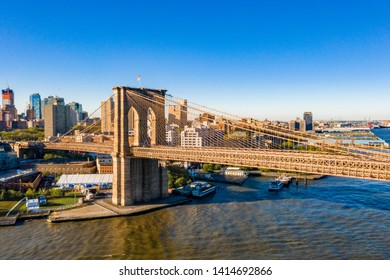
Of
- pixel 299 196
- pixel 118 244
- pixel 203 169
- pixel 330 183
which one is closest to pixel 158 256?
pixel 118 244

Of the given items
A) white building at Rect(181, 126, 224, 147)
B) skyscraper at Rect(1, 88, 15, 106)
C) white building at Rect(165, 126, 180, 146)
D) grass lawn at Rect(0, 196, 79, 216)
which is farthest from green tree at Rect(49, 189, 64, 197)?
skyscraper at Rect(1, 88, 15, 106)

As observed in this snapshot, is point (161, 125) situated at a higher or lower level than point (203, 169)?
higher

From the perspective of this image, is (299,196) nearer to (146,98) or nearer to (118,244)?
(146,98)

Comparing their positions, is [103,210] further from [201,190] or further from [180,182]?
[180,182]

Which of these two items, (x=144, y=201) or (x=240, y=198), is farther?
(x=240, y=198)

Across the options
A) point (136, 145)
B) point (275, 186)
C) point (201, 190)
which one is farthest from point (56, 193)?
point (275, 186)

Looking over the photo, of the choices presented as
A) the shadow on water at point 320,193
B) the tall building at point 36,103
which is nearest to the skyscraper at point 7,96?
the tall building at point 36,103

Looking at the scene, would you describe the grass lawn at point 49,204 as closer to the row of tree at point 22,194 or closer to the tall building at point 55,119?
the row of tree at point 22,194
